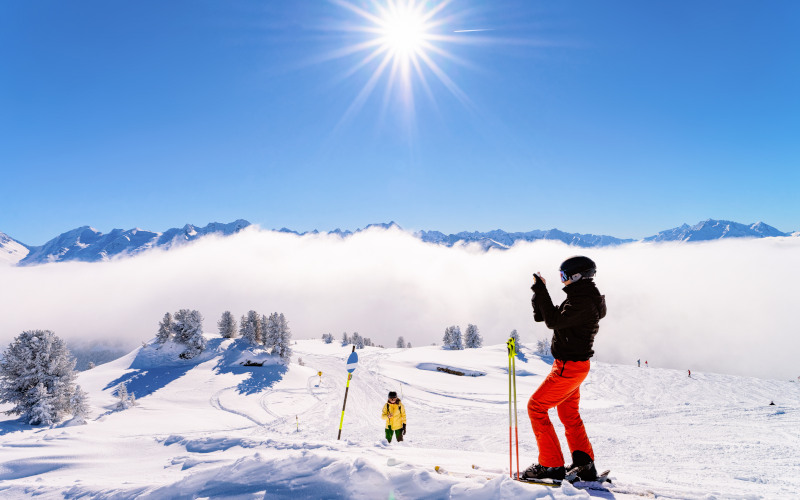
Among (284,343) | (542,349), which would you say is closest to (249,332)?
(284,343)

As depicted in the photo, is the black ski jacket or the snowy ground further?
the black ski jacket

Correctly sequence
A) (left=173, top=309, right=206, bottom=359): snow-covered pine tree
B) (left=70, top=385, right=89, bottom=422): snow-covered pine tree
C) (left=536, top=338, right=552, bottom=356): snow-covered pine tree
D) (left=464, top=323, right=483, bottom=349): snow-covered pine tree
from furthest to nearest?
(left=464, top=323, right=483, bottom=349): snow-covered pine tree
(left=536, top=338, right=552, bottom=356): snow-covered pine tree
(left=173, top=309, right=206, bottom=359): snow-covered pine tree
(left=70, top=385, right=89, bottom=422): snow-covered pine tree

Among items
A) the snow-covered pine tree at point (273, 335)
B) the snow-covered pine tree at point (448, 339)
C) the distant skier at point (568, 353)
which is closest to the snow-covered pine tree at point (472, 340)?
the snow-covered pine tree at point (448, 339)

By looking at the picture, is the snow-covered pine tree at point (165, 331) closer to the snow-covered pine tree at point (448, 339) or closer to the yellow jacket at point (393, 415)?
the yellow jacket at point (393, 415)

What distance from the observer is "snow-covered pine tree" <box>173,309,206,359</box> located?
49562 millimetres

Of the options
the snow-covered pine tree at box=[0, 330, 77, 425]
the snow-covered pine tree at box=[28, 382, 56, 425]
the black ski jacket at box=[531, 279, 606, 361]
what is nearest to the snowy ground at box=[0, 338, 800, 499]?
the snow-covered pine tree at box=[28, 382, 56, 425]

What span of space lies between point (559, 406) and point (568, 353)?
3.12ft

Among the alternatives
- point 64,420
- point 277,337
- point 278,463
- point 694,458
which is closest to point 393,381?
point 277,337

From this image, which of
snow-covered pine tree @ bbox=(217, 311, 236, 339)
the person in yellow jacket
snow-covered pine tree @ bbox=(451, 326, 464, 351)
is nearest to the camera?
the person in yellow jacket

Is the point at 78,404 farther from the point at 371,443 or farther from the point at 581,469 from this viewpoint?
the point at 581,469

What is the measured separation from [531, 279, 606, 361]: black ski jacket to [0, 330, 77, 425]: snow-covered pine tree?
31.6 metres

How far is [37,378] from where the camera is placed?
2350cm

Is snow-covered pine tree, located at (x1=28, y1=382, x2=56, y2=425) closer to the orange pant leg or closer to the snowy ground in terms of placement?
the snowy ground

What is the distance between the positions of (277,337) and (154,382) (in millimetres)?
15842
